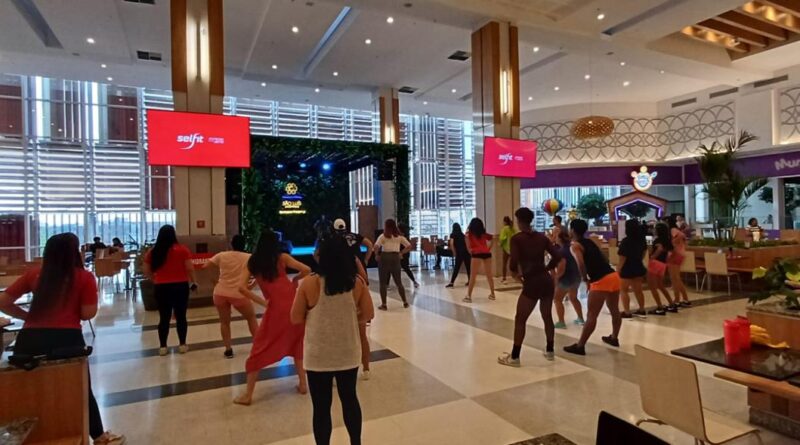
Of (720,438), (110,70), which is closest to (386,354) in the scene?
(720,438)

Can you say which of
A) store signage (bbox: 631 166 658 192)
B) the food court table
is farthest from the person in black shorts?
store signage (bbox: 631 166 658 192)

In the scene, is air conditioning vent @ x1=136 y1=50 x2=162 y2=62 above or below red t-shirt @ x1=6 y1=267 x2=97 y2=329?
above

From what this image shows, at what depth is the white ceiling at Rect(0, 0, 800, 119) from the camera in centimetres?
923

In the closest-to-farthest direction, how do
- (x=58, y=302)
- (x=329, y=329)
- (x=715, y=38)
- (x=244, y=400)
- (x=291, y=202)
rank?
(x=329, y=329), (x=58, y=302), (x=244, y=400), (x=715, y=38), (x=291, y=202)

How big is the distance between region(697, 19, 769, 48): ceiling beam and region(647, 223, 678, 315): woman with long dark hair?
7996 millimetres

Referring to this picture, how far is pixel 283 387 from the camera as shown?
12.4 feet

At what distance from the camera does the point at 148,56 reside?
38.3 feet

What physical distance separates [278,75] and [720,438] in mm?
14056

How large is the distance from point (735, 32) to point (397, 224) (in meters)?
10.4

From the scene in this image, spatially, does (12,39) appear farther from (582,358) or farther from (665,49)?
(665,49)

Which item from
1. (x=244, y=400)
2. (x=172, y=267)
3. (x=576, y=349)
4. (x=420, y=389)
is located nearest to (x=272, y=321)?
(x=244, y=400)

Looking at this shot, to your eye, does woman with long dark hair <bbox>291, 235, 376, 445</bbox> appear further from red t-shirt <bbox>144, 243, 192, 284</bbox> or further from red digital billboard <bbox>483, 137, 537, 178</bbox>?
red digital billboard <bbox>483, 137, 537, 178</bbox>

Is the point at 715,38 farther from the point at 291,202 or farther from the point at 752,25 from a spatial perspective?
the point at 291,202

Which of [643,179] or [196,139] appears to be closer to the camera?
[196,139]
